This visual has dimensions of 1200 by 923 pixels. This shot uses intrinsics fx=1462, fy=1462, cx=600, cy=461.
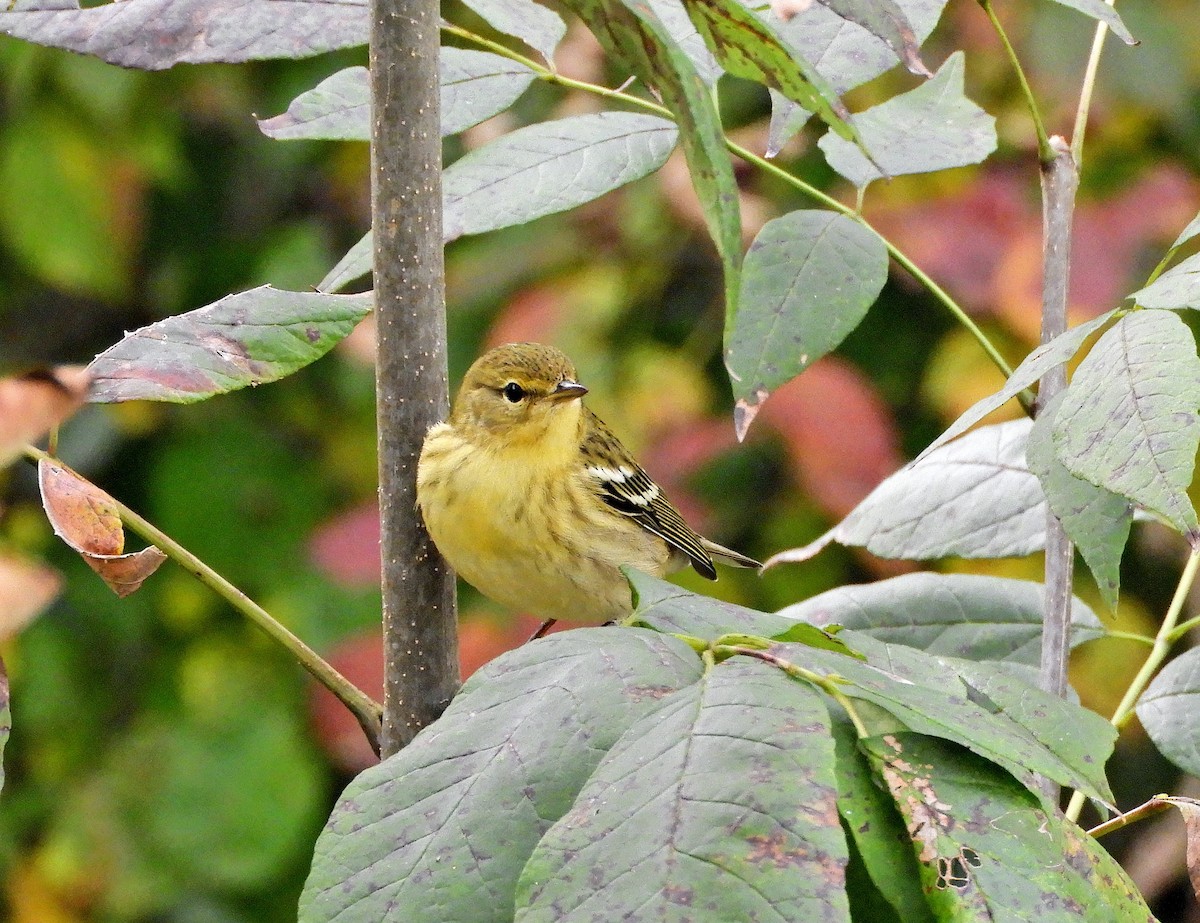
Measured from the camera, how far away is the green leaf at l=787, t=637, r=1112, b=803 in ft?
2.87

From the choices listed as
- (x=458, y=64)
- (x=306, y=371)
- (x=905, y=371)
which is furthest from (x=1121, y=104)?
(x=458, y=64)

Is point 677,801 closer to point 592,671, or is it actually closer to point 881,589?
point 592,671

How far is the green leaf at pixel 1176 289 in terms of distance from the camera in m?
1.08

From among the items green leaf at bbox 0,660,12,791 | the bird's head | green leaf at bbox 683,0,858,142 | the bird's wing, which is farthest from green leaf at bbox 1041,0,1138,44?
the bird's wing

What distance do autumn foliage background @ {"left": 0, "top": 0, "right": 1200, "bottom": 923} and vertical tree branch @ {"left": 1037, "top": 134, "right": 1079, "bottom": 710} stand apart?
80.3 inches

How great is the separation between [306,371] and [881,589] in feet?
11.2

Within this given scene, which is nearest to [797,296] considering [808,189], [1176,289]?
[808,189]

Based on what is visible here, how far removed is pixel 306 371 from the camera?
4711 millimetres

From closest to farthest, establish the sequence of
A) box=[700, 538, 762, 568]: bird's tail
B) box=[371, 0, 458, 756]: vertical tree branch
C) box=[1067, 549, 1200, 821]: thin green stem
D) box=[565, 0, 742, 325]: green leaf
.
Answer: box=[565, 0, 742, 325]: green leaf, box=[371, 0, 458, 756]: vertical tree branch, box=[1067, 549, 1200, 821]: thin green stem, box=[700, 538, 762, 568]: bird's tail

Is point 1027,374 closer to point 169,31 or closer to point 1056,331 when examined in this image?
point 1056,331

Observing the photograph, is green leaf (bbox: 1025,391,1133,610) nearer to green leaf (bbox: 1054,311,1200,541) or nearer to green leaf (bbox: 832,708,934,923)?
green leaf (bbox: 1054,311,1200,541)

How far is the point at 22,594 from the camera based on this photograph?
1.78 ft

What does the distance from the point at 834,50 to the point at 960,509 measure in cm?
49

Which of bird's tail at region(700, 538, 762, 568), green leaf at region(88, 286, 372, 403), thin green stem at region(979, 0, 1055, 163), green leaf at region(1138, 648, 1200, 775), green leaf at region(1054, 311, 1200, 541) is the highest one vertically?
thin green stem at region(979, 0, 1055, 163)
